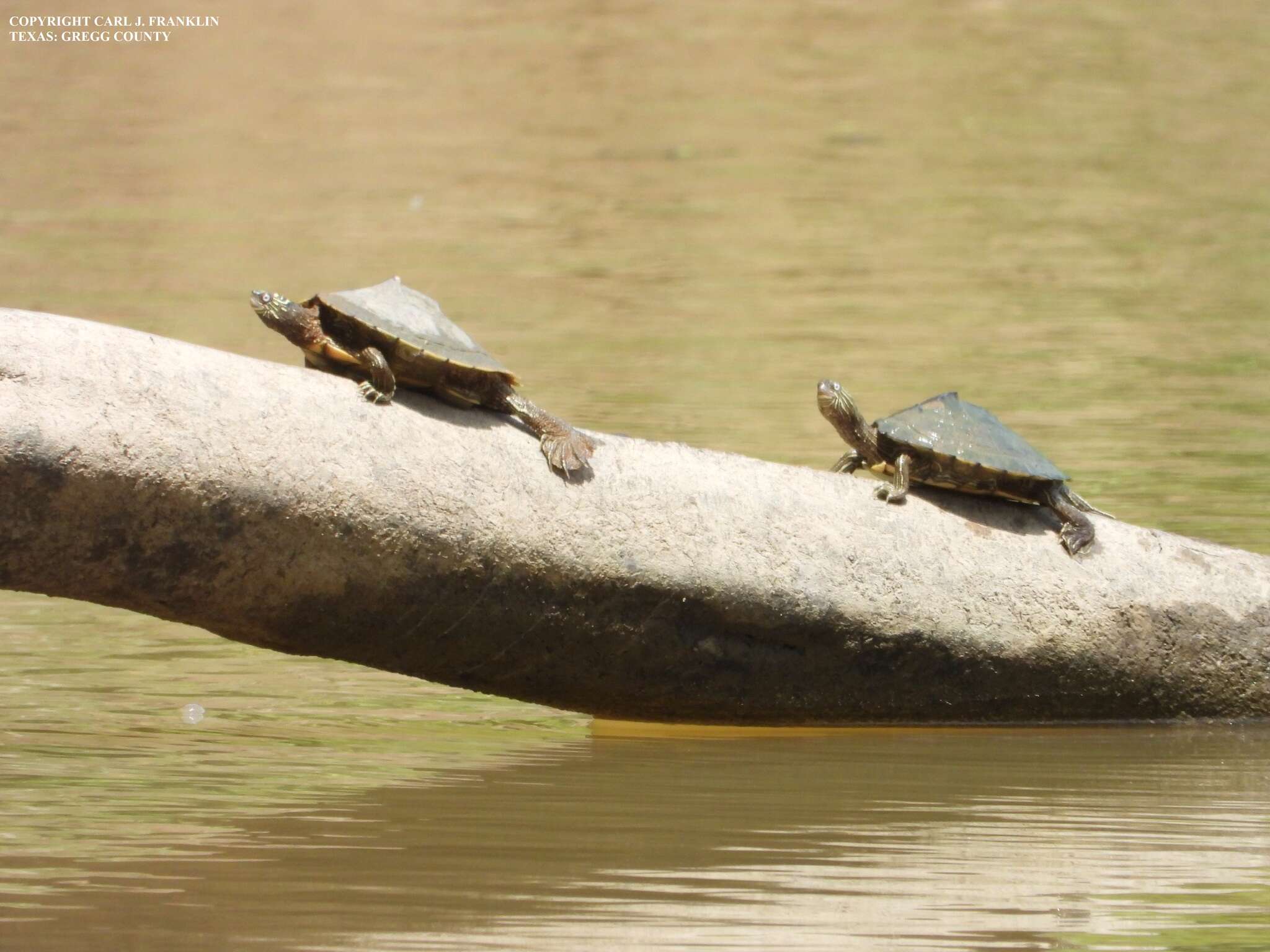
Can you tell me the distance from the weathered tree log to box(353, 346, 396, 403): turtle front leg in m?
0.04

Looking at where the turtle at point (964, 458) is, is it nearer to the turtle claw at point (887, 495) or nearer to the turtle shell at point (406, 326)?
the turtle claw at point (887, 495)

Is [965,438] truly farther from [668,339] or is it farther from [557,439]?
[668,339]

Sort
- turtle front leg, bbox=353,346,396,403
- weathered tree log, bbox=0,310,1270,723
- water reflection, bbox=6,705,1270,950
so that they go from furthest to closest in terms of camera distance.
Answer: turtle front leg, bbox=353,346,396,403 → weathered tree log, bbox=0,310,1270,723 → water reflection, bbox=6,705,1270,950

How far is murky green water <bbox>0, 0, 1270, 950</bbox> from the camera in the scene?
172 inches

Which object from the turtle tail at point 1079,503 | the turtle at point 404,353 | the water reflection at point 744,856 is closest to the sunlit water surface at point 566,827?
the water reflection at point 744,856

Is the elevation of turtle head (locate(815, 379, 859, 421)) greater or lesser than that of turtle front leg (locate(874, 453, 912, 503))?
greater

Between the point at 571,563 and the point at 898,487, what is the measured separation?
1115 mm

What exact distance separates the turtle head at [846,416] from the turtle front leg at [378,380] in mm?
1416

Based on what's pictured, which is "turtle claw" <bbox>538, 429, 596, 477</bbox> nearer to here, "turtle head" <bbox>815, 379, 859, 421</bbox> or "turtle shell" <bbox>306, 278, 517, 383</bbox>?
"turtle shell" <bbox>306, 278, 517, 383</bbox>

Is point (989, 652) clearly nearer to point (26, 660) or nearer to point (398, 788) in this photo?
point (398, 788)

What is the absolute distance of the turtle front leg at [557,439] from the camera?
208 inches

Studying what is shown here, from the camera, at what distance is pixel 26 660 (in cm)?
638

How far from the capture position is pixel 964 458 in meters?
5.65

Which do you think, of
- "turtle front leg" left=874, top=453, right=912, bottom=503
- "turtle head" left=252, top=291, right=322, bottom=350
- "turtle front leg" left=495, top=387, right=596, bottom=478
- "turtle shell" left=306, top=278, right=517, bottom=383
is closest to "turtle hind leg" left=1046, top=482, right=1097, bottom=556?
"turtle front leg" left=874, top=453, right=912, bottom=503
